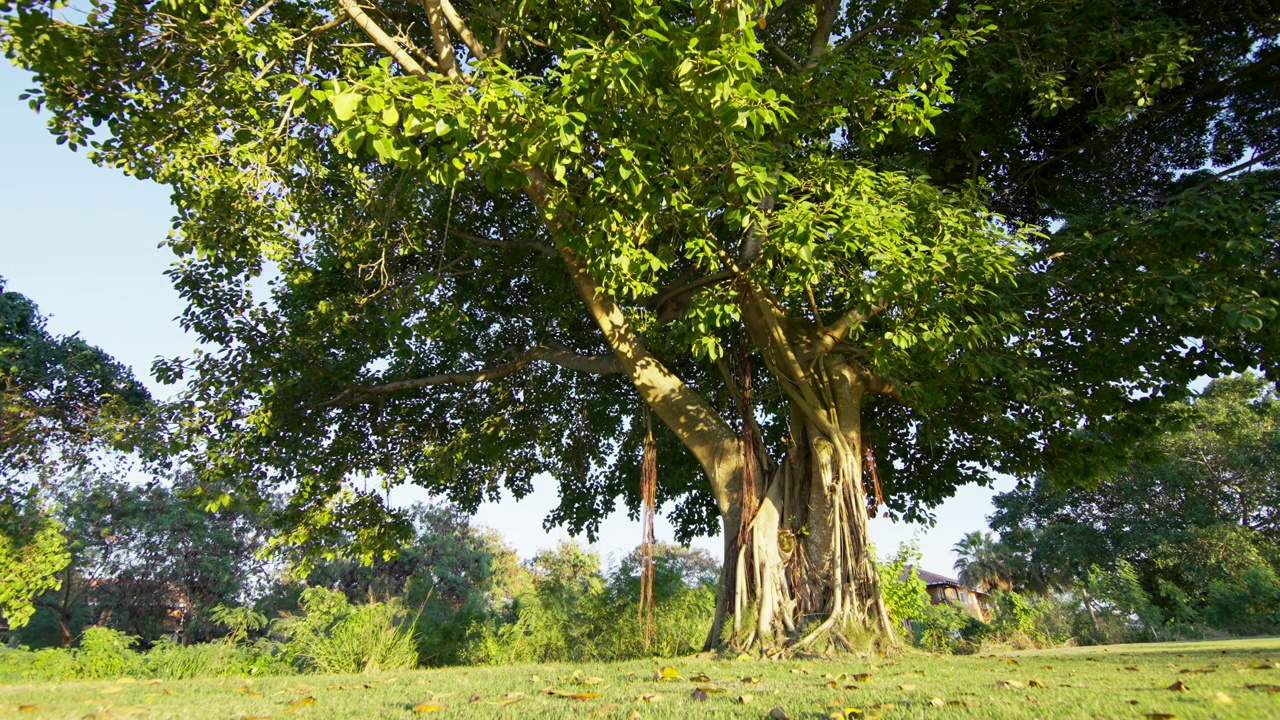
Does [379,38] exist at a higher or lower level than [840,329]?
higher

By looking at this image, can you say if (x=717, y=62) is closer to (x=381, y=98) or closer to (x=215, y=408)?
(x=381, y=98)

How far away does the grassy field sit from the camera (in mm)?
2834

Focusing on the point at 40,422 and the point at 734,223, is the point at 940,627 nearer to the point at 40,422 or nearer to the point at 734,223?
the point at 734,223

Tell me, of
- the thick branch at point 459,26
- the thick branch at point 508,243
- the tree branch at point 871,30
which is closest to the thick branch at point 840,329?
the tree branch at point 871,30

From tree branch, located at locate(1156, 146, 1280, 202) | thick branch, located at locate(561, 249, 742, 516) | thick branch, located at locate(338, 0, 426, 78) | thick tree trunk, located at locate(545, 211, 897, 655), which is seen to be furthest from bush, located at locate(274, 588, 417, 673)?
tree branch, located at locate(1156, 146, 1280, 202)

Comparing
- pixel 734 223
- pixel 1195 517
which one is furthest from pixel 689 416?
pixel 1195 517

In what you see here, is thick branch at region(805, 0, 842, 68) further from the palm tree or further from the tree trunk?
the palm tree

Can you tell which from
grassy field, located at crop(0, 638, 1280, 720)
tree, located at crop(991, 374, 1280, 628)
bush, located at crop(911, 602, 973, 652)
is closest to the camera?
grassy field, located at crop(0, 638, 1280, 720)

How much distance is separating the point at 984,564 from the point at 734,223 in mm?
29994

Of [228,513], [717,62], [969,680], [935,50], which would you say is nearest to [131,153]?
[717,62]

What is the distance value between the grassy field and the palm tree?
2598 centimetres

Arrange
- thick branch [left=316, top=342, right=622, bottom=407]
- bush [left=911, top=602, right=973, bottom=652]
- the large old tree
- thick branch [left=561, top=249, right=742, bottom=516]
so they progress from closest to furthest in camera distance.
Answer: the large old tree, thick branch [left=561, top=249, right=742, bottom=516], thick branch [left=316, top=342, right=622, bottom=407], bush [left=911, top=602, right=973, bottom=652]

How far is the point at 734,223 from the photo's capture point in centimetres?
536

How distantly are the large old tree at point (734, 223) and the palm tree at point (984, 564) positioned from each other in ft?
72.7
